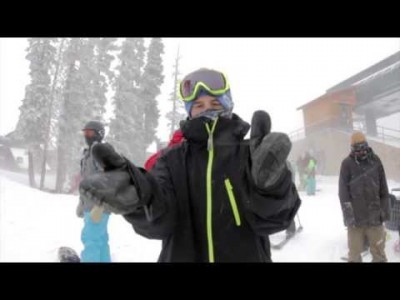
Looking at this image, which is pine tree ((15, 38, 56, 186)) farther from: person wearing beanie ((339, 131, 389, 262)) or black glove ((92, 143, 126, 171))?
black glove ((92, 143, 126, 171))

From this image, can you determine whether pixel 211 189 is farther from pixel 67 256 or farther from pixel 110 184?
pixel 67 256

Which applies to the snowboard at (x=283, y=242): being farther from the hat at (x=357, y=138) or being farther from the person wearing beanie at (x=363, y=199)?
the hat at (x=357, y=138)

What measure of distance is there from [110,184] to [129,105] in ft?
94.7

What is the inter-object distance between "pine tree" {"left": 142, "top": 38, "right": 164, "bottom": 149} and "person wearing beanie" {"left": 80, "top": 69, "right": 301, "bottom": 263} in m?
29.8

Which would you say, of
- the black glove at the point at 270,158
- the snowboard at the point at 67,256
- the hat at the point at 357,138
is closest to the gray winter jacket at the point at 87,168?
the snowboard at the point at 67,256

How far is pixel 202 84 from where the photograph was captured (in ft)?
7.41

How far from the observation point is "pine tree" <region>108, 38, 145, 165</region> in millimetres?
28500

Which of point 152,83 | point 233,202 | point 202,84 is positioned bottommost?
point 233,202

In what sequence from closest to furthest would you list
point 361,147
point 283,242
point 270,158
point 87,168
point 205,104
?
point 270,158 → point 205,104 → point 87,168 → point 361,147 → point 283,242

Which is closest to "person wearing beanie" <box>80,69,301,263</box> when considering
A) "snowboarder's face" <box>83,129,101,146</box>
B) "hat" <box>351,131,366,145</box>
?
"snowboarder's face" <box>83,129,101,146</box>

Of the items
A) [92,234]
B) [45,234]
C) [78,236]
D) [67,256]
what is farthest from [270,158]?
[45,234]

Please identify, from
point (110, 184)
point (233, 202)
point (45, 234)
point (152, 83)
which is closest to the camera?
point (110, 184)

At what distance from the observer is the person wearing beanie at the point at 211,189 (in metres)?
1.55

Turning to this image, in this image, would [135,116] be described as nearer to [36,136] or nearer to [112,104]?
[112,104]
